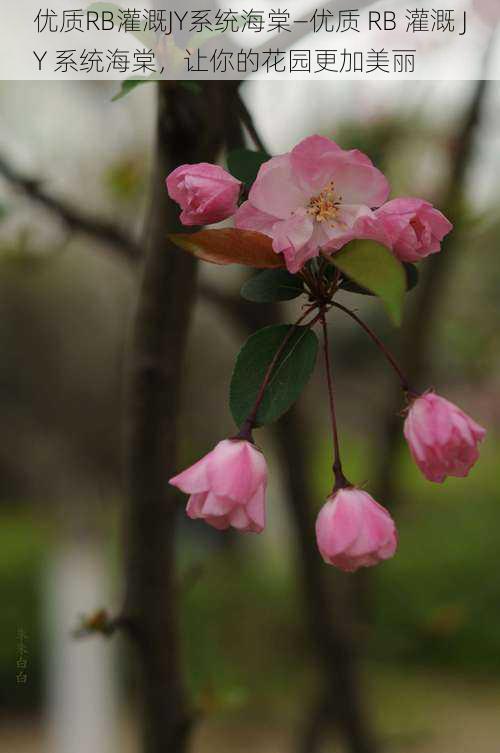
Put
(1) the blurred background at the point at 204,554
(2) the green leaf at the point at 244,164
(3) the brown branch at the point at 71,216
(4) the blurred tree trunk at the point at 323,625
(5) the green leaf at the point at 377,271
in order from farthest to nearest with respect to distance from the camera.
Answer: (1) the blurred background at the point at 204,554 → (4) the blurred tree trunk at the point at 323,625 → (3) the brown branch at the point at 71,216 → (2) the green leaf at the point at 244,164 → (5) the green leaf at the point at 377,271

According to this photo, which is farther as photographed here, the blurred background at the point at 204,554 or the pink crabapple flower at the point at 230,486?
the blurred background at the point at 204,554

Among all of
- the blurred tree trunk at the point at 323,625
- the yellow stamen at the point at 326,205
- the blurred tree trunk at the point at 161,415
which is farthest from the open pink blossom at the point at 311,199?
the blurred tree trunk at the point at 323,625

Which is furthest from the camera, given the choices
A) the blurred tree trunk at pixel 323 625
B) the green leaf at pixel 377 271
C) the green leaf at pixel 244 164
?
the blurred tree trunk at pixel 323 625

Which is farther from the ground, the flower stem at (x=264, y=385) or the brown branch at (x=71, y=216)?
the brown branch at (x=71, y=216)

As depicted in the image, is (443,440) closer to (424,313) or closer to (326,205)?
(326,205)

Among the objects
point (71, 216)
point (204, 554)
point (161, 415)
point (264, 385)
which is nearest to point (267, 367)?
point (264, 385)

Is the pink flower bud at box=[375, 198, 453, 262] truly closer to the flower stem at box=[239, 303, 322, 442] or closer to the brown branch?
the flower stem at box=[239, 303, 322, 442]

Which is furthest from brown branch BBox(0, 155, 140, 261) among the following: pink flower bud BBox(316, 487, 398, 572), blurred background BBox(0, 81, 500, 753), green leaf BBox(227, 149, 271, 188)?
blurred background BBox(0, 81, 500, 753)

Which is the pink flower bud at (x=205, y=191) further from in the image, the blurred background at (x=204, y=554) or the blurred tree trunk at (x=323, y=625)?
the blurred background at (x=204, y=554)
